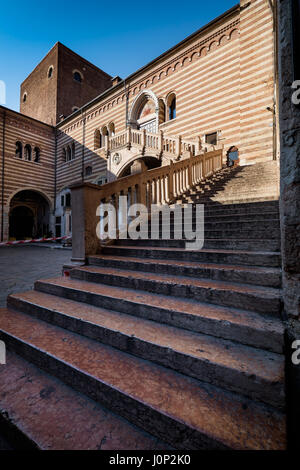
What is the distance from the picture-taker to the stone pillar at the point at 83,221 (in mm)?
3830

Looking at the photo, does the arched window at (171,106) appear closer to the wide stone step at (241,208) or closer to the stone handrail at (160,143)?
the stone handrail at (160,143)

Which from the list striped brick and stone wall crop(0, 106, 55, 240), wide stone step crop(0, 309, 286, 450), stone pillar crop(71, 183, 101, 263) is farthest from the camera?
striped brick and stone wall crop(0, 106, 55, 240)

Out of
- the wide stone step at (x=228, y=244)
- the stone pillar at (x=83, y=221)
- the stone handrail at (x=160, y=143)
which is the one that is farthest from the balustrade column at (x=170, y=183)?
the stone handrail at (x=160, y=143)

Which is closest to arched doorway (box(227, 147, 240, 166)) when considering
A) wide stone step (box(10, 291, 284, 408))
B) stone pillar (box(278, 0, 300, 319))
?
stone pillar (box(278, 0, 300, 319))

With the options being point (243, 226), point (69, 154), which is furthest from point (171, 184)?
point (69, 154)

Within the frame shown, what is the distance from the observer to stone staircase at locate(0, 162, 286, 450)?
3.98 feet

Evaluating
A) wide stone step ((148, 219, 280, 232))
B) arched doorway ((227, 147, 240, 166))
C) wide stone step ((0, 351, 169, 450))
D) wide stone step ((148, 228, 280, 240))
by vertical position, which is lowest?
wide stone step ((0, 351, 169, 450))

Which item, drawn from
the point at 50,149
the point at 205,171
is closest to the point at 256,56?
the point at 205,171

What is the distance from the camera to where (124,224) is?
4941 mm

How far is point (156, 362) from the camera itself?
1.66 m

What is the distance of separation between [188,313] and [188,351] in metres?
0.36

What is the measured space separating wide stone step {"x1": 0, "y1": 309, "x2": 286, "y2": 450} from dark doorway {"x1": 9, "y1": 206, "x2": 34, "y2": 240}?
2450 centimetres

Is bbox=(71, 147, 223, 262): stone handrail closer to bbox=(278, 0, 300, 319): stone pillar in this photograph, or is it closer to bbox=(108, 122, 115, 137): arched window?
bbox=(278, 0, 300, 319): stone pillar

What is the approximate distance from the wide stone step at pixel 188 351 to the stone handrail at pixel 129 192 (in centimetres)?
173
